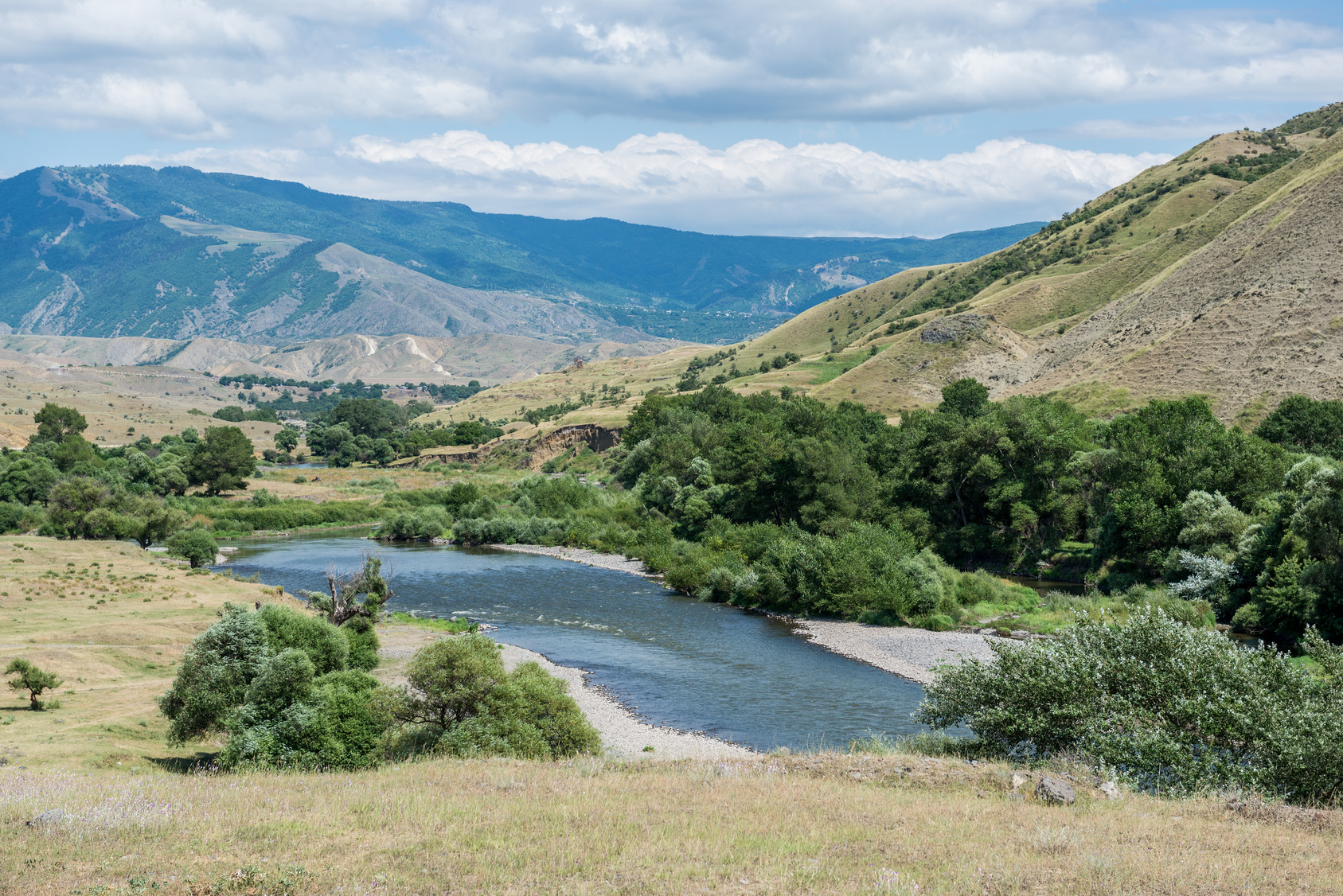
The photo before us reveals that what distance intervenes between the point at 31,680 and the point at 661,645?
27965mm

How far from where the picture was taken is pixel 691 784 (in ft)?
70.8

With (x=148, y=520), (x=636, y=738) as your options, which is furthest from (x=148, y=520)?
(x=636, y=738)

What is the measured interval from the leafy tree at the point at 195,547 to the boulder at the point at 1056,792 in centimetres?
7365

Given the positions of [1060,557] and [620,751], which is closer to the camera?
[620,751]

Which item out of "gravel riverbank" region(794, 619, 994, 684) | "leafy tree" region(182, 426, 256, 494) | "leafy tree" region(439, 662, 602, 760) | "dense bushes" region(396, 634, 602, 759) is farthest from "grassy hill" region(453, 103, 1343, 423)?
"dense bushes" region(396, 634, 602, 759)

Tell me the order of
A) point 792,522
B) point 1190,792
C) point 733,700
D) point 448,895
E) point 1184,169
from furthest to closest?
point 1184,169 → point 792,522 → point 733,700 → point 1190,792 → point 448,895

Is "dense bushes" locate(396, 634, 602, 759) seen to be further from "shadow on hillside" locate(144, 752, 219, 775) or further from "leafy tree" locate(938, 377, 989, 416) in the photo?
"leafy tree" locate(938, 377, 989, 416)

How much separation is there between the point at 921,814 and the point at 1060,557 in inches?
2037

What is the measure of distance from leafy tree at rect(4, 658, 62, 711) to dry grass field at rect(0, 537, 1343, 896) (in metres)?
6.53

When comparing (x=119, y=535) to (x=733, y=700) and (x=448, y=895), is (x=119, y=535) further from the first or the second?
(x=448, y=895)

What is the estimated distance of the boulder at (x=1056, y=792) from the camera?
19.8 m

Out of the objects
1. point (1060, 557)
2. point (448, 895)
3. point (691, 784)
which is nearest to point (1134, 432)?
point (1060, 557)

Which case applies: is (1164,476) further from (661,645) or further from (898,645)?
(661,645)

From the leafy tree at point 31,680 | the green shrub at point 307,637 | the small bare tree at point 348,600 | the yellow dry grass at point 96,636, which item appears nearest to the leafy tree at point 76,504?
the yellow dry grass at point 96,636
